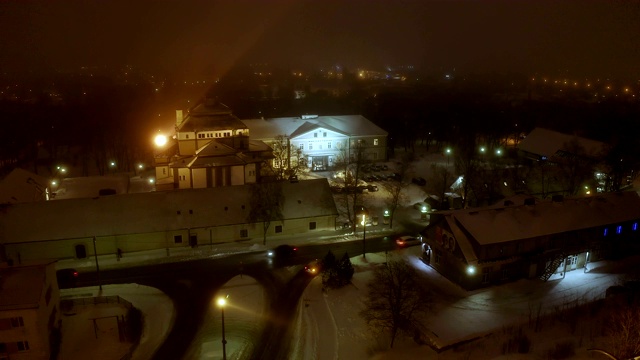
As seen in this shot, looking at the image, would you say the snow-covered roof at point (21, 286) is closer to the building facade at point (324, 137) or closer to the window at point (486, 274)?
the window at point (486, 274)

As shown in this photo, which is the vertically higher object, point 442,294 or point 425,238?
point 425,238

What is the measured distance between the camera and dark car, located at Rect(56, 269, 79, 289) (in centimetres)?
2933

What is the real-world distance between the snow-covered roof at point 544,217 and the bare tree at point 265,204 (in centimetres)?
1395

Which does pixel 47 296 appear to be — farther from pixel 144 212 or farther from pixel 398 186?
pixel 398 186

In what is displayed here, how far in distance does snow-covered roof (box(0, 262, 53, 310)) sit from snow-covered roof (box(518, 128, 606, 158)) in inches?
2141

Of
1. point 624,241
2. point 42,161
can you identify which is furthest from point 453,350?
point 42,161

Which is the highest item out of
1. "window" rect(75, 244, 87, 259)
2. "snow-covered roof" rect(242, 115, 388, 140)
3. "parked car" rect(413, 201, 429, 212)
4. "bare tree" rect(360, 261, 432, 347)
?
"snow-covered roof" rect(242, 115, 388, 140)

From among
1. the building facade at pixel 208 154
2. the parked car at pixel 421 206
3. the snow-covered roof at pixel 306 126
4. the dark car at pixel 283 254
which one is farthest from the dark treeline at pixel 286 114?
the dark car at pixel 283 254

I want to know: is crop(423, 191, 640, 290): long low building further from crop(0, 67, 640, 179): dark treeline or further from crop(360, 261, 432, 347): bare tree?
crop(0, 67, 640, 179): dark treeline

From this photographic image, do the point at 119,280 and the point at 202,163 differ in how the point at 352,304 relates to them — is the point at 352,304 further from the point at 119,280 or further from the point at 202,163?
the point at 202,163

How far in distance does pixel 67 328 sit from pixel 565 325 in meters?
27.1

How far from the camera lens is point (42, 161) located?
205 ft

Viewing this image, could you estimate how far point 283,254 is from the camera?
33.4 m

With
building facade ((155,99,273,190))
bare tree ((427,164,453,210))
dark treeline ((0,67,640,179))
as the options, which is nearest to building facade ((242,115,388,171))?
dark treeline ((0,67,640,179))
